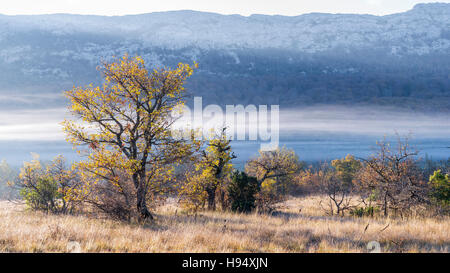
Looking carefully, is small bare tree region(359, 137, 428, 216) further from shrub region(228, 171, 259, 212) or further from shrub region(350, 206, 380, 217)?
shrub region(228, 171, 259, 212)

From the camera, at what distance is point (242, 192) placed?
76.2 ft

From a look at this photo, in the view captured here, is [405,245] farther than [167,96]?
No

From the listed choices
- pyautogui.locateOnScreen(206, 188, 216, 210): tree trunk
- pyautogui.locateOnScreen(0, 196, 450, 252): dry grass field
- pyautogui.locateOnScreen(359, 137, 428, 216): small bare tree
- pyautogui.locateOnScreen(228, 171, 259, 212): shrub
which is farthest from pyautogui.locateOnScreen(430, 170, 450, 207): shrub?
pyautogui.locateOnScreen(206, 188, 216, 210): tree trunk

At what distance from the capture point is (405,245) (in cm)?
1002

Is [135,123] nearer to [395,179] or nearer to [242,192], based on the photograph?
[242,192]

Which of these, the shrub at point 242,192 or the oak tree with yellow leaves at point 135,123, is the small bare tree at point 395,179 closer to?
the shrub at point 242,192

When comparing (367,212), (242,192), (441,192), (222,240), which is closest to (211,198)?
(242,192)

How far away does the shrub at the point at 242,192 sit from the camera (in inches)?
904

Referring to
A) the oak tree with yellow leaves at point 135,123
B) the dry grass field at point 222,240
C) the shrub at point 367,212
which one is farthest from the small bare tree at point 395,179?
the oak tree with yellow leaves at point 135,123
